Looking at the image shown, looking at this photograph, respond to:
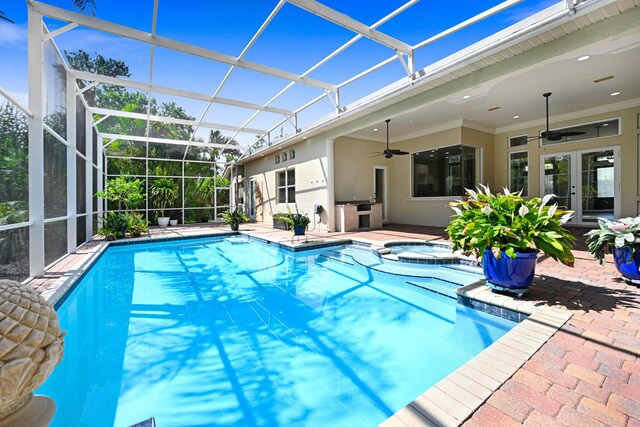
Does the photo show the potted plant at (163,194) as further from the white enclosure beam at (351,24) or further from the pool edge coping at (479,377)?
the pool edge coping at (479,377)

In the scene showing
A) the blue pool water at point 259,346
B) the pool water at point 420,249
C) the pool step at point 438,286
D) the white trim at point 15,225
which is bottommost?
Result: the blue pool water at point 259,346

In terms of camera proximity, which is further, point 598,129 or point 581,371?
point 598,129

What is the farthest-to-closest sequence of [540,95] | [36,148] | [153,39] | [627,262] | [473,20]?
[540,95], [153,39], [473,20], [36,148], [627,262]

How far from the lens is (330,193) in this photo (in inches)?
380

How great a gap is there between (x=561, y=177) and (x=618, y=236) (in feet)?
22.2

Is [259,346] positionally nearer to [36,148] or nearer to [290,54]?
[36,148]

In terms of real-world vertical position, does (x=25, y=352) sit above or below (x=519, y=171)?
below

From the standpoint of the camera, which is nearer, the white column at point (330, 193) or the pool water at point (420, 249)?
the pool water at point (420, 249)

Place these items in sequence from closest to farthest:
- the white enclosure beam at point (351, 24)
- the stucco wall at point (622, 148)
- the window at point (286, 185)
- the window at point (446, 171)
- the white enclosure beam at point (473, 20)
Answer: the white enclosure beam at point (473, 20)
the white enclosure beam at point (351, 24)
the stucco wall at point (622, 148)
the window at point (446, 171)
the window at point (286, 185)

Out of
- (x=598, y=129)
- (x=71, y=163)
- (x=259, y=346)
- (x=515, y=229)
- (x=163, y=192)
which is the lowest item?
(x=259, y=346)

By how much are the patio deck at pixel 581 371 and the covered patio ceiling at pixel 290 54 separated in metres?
3.39

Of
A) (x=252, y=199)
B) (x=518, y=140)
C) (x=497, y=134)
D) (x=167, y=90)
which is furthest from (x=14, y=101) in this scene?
(x=518, y=140)

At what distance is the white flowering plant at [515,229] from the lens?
3.09m

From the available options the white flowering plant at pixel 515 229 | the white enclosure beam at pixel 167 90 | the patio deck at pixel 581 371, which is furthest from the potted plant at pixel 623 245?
the white enclosure beam at pixel 167 90
